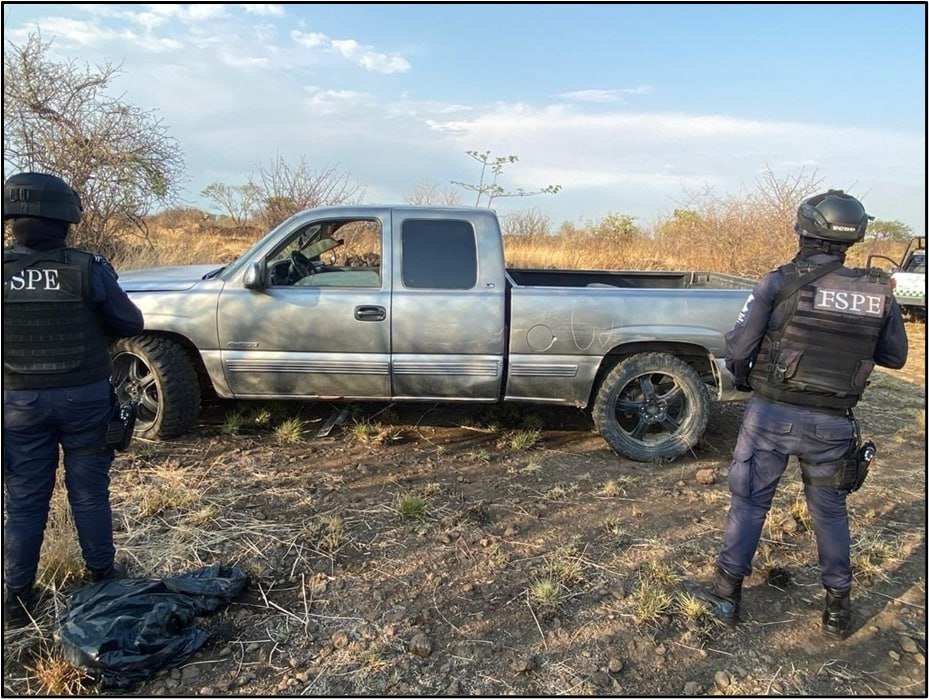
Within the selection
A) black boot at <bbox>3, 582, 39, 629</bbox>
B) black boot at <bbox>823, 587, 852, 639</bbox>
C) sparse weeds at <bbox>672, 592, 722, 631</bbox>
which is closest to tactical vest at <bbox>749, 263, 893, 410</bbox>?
black boot at <bbox>823, 587, 852, 639</bbox>

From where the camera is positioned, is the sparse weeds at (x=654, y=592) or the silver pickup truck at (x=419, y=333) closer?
the sparse weeds at (x=654, y=592)

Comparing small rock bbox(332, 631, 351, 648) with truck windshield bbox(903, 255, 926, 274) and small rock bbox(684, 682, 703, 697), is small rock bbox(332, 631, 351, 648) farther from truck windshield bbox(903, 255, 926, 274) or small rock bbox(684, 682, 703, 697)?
truck windshield bbox(903, 255, 926, 274)

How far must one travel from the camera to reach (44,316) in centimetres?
259

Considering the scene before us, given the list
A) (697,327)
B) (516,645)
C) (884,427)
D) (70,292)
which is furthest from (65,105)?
(884,427)

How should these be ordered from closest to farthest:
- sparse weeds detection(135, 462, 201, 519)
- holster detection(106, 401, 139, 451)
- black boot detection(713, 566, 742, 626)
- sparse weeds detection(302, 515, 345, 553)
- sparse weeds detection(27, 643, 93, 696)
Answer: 1. sparse weeds detection(27, 643, 93, 696)
2. holster detection(106, 401, 139, 451)
3. black boot detection(713, 566, 742, 626)
4. sparse weeds detection(302, 515, 345, 553)
5. sparse weeds detection(135, 462, 201, 519)

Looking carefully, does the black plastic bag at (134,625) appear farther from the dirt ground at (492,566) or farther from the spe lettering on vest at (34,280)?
the spe lettering on vest at (34,280)

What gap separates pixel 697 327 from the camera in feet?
15.3

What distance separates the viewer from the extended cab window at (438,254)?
15.3 ft

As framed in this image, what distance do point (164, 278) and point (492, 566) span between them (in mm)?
3605

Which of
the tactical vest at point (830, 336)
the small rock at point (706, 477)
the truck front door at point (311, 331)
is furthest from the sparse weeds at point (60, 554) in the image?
the small rock at point (706, 477)

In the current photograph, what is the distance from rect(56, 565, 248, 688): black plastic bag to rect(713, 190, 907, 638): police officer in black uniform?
2.43 metres

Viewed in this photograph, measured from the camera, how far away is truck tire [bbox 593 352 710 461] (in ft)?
15.5

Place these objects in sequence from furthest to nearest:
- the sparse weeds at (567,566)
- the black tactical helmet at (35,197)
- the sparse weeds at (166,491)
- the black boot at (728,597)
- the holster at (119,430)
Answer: the sparse weeds at (166,491), the sparse weeds at (567,566), the black boot at (728,597), the holster at (119,430), the black tactical helmet at (35,197)

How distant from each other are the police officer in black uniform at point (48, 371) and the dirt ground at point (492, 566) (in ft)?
1.62
